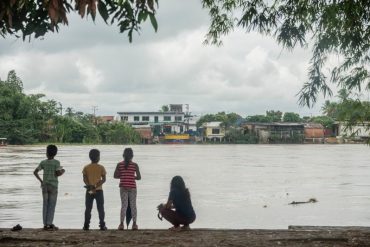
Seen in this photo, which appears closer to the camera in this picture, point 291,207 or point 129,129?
point 291,207

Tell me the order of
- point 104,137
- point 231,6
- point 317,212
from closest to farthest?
point 231,6, point 317,212, point 104,137

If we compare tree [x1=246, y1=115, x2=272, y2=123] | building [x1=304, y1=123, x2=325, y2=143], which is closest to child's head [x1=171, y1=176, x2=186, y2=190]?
tree [x1=246, y1=115, x2=272, y2=123]

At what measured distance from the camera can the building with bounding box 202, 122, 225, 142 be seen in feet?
399

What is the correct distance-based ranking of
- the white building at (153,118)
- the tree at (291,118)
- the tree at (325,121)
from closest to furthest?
the tree at (325,121)
the tree at (291,118)
the white building at (153,118)

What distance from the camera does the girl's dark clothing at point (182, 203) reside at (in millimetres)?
9430

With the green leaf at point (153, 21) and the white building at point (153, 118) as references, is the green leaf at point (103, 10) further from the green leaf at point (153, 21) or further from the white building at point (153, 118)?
the white building at point (153, 118)

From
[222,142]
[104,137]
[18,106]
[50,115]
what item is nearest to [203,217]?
[18,106]

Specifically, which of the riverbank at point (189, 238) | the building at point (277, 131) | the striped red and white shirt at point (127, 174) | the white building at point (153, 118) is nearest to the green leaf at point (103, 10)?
the riverbank at point (189, 238)

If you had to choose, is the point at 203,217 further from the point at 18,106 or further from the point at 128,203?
the point at 18,106

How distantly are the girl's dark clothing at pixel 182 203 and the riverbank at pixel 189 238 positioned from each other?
0.26 m

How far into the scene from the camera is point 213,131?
122688 millimetres

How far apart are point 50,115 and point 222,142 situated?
141 feet

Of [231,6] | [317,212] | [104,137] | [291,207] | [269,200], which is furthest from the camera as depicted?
[104,137]

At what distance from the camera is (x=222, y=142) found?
124 meters
